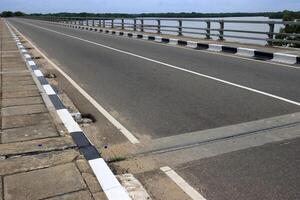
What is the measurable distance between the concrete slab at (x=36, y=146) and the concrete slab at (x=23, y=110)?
65.3 inches

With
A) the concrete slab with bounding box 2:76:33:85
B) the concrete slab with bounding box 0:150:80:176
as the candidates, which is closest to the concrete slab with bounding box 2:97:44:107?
the concrete slab with bounding box 2:76:33:85

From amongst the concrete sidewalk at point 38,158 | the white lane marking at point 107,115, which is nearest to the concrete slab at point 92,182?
the concrete sidewalk at point 38,158

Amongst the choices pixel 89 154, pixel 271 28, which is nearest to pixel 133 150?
pixel 89 154

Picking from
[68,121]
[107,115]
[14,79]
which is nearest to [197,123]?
[107,115]

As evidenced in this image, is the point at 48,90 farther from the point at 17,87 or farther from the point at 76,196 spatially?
the point at 76,196

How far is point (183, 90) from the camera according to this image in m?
9.41

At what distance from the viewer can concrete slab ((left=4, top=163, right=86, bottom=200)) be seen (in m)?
4.29

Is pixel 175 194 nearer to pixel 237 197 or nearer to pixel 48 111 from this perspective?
pixel 237 197

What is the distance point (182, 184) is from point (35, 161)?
177 centimetres

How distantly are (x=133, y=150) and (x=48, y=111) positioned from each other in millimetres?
2387

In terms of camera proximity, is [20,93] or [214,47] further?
[214,47]

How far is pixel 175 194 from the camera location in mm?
4352

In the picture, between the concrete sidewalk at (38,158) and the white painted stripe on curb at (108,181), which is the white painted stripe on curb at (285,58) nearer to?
the concrete sidewalk at (38,158)

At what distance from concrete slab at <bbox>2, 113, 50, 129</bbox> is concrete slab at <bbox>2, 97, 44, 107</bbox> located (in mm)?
998
